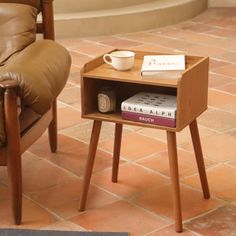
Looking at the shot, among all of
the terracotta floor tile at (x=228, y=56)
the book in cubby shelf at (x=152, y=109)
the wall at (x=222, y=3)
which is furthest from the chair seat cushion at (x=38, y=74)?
the wall at (x=222, y=3)

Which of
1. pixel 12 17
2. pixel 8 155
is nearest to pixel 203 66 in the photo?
pixel 8 155

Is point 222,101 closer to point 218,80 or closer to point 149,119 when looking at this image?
point 218,80

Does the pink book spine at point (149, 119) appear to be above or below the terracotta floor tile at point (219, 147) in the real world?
above

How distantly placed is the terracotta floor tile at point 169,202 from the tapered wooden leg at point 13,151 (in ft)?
1.62

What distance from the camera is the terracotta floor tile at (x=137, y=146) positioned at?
2.96 m

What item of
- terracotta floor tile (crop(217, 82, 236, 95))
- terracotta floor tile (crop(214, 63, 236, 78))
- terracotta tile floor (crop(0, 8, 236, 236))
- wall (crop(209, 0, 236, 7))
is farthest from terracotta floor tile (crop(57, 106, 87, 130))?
wall (crop(209, 0, 236, 7))

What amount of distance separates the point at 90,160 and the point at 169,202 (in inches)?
15.0

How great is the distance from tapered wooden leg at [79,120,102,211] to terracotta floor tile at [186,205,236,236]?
0.42m

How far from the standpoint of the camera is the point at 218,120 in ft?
11.1

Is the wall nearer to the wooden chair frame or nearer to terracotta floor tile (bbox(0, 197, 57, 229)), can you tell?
the wooden chair frame

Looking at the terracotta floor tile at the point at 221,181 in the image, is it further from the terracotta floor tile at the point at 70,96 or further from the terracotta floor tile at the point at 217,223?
the terracotta floor tile at the point at 70,96

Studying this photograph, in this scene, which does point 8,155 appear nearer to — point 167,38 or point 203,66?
point 203,66

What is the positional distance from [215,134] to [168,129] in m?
1.09

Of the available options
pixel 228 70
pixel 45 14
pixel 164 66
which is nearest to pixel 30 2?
pixel 45 14
